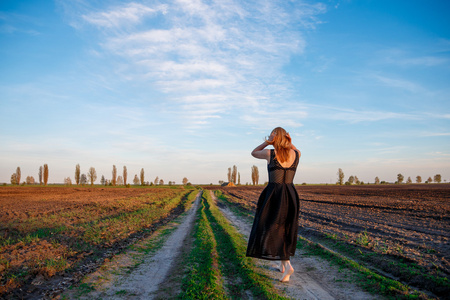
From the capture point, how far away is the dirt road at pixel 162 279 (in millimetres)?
4641

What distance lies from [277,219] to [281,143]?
1373 mm

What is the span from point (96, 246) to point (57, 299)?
434 cm

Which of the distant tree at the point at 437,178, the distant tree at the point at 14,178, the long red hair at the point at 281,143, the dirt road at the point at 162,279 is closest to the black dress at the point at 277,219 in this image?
the long red hair at the point at 281,143

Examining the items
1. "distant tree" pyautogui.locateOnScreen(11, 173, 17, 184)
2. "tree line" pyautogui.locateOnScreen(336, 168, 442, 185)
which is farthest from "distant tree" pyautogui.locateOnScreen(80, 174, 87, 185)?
"tree line" pyautogui.locateOnScreen(336, 168, 442, 185)

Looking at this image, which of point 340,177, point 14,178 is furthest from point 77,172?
point 340,177

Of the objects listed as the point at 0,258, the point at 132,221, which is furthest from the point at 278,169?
the point at 132,221

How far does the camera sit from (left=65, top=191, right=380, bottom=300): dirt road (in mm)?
4641

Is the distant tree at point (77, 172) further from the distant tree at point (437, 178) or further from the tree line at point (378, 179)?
the distant tree at point (437, 178)

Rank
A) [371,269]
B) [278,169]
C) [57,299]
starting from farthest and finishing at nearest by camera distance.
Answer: [371,269]
[278,169]
[57,299]

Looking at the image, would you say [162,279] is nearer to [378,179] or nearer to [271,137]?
[271,137]

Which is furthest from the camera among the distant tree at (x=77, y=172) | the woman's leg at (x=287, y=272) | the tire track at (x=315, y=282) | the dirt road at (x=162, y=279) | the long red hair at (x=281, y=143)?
the distant tree at (x=77, y=172)

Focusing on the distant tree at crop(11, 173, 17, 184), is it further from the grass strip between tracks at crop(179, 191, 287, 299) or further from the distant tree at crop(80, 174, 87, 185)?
the grass strip between tracks at crop(179, 191, 287, 299)

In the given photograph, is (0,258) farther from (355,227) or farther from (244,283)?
(355,227)

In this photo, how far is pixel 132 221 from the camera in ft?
45.2
